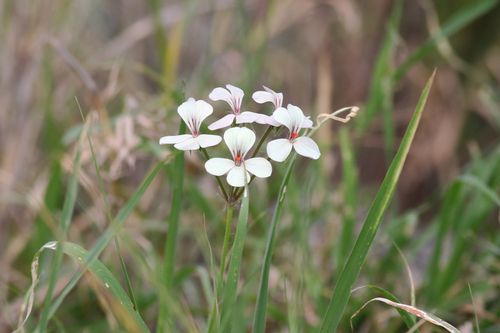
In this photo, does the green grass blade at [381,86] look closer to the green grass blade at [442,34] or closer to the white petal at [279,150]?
the green grass blade at [442,34]

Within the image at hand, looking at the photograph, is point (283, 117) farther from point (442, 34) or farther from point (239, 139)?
point (442, 34)

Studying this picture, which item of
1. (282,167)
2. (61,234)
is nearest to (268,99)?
(61,234)

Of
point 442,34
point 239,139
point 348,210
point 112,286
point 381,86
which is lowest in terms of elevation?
point 112,286

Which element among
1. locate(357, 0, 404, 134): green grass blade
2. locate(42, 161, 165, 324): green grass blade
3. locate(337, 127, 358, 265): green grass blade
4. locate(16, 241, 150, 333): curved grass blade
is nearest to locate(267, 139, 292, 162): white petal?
locate(42, 161, 165, 324): green grass blade

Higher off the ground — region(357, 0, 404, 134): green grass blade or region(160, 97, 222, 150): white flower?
region(357, 0, 404, 134): green grass blade

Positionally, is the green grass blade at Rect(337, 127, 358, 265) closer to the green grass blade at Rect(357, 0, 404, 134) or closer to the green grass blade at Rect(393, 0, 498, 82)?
the green grass blade at Rect(357, 0, 404, 134)

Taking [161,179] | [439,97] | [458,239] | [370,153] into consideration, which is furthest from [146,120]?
[439,97]

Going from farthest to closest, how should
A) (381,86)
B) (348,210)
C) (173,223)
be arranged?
1. (381,86)
2. (348,210)
3. (173,223)
